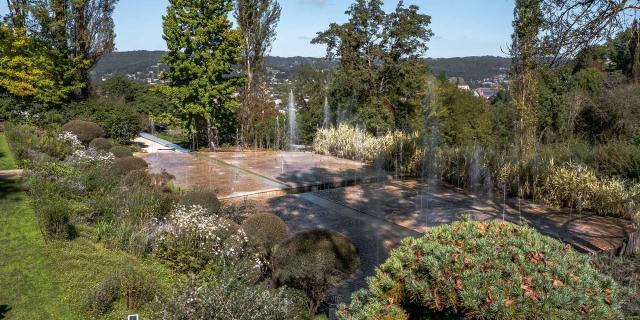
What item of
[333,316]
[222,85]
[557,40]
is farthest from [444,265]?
[222,85]

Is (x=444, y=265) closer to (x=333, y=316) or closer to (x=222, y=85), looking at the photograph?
(x=333, y=316)

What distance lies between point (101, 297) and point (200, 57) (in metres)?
10.9

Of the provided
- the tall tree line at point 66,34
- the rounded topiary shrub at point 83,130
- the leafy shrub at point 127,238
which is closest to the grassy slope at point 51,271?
the leafy shrub at point 127,238

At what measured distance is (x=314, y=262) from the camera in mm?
4148

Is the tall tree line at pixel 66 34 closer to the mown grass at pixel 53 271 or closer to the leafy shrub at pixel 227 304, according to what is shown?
the mown grass at pixel 53 271

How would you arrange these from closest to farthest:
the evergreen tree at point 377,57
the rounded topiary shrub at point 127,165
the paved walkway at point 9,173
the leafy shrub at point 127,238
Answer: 1. the leafy shrub at point 127,238
2. the paved walkway at point 9,173
3. the rounded topiary shrub at point 127,165
4. the evergreen tree at point 377,57

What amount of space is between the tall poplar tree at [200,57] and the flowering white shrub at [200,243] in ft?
29.8

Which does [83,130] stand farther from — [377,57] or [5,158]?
[377,57]

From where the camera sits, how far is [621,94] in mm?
20734

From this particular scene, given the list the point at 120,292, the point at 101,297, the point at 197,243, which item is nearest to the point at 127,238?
the point at 197,243

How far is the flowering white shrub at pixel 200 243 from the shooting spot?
4.79m

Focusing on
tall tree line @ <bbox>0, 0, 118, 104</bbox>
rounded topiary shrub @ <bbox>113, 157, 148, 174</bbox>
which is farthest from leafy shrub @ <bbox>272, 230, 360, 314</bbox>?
tall tree line @ <bbox>0, 0, 118, 104</bbox>

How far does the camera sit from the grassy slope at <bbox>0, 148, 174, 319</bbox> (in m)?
4.01

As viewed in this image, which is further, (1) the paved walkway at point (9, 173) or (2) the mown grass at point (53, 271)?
(1) the paved walkway at point (9, 173)
